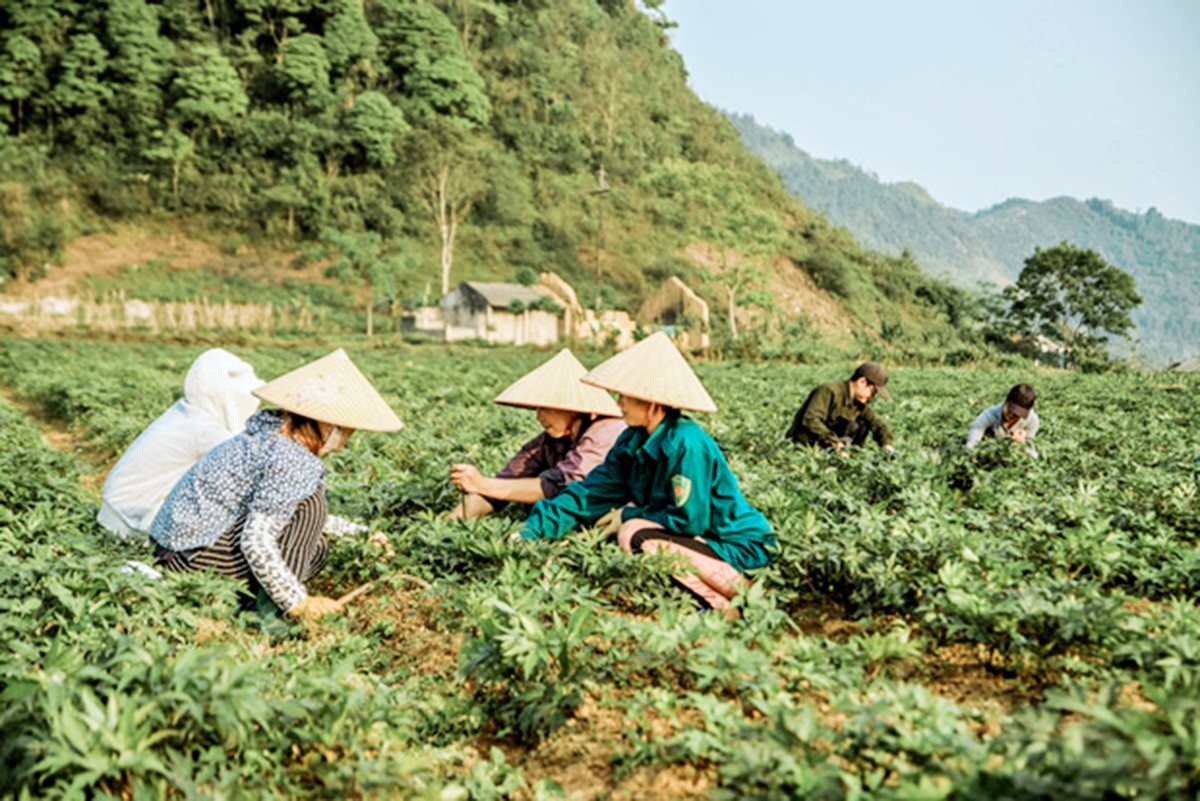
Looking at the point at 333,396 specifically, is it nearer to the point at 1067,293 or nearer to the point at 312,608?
the point at 312,608

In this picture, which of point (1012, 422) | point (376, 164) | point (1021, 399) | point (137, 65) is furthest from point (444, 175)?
point (1021, 399)

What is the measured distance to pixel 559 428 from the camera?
213 inches

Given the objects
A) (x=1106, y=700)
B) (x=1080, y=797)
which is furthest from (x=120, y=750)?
(x=1106, y=700)

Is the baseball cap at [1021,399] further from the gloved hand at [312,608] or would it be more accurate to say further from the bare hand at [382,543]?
the gloved hand at [312,608]

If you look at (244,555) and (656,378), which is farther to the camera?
(656,378)

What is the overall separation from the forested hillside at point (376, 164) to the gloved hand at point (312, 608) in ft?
117

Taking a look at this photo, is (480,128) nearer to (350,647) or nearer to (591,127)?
(591,127)

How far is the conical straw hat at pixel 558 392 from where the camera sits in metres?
5.23

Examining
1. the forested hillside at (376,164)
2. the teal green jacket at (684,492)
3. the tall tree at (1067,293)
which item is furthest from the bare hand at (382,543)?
the tall tree at (1067,293)

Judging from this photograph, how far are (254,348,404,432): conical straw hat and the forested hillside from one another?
35334 millimetres

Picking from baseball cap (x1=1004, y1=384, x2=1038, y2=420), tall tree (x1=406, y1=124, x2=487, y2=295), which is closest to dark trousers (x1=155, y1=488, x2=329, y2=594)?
baseball cap (x1=1004, y1=384, x2=1038, y2=420)

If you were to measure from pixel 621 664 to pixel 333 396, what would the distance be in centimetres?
188

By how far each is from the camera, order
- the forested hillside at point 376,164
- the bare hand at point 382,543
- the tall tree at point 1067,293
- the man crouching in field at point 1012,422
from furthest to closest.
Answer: the tall tree at point 1067,293
the forested hillside at point 376,164
the man crouching in field at point 1012,422
the bare hand at point 382,543

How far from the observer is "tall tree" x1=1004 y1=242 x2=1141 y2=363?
56.0 meters
